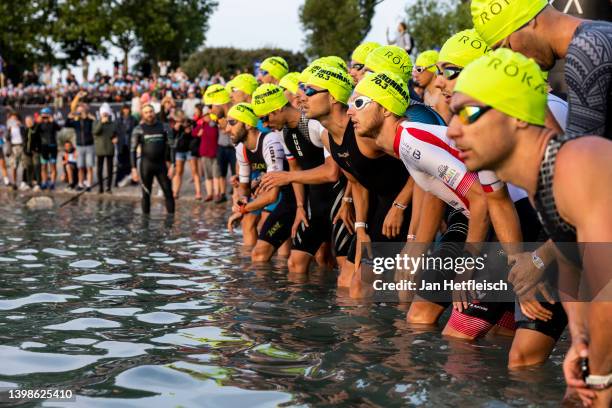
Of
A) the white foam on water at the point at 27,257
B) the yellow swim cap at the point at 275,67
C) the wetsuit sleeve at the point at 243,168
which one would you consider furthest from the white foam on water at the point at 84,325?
the yellow swim cap at the point at 275,67

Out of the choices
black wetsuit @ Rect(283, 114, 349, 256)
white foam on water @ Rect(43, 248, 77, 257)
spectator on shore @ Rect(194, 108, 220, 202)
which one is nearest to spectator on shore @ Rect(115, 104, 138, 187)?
spectator on shore @ Rect(194, 108, 220, 202)

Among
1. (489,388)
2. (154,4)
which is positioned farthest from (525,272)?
(154,4)

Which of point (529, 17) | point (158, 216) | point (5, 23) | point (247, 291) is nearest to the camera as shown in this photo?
point (529, 17)

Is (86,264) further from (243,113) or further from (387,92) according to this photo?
(387,92)

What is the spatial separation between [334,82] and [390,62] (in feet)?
2.75

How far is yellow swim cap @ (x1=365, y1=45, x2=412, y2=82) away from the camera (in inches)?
364

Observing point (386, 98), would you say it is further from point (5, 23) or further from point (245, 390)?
point (5, 23)

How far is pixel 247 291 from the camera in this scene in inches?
367

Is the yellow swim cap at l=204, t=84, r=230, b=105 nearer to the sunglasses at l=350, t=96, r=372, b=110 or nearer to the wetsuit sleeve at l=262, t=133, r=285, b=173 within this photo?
the wetsuit sleeve at l=262, t=133, r=285, b=173

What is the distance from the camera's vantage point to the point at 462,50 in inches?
261

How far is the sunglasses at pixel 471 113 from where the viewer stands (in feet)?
12.7

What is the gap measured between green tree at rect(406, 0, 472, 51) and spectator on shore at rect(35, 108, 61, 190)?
23507 mm

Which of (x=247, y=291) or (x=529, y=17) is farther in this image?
(x=247, y=291)

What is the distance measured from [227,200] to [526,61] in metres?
18.9
